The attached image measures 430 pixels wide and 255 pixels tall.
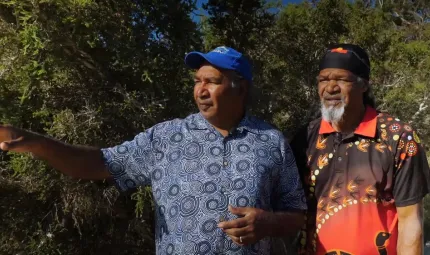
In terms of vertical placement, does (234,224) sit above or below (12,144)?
below

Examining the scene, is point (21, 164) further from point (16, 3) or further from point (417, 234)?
point (417, 234)

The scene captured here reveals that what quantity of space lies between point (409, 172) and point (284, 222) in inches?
21.4

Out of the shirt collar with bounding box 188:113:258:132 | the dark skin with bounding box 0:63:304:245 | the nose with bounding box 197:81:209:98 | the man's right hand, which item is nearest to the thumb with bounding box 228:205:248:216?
the dark skin with bounding box 0:63:304:245

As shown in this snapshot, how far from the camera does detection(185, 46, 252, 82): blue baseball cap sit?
206cm

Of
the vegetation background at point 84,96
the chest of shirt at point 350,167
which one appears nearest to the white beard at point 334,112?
the chest of shirt at point 350,167

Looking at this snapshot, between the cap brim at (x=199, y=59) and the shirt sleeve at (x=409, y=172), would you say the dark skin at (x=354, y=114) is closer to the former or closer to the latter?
the shirt sleeve at (x=409, y=172)

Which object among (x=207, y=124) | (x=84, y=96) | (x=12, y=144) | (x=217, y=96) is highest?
(x=84, y=96)

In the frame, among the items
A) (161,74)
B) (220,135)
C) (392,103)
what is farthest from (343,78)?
(392,103)

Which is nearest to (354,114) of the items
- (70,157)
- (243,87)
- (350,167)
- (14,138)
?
(350,167)

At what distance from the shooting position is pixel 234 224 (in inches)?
74.8

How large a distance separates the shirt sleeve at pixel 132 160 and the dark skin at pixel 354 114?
2.61 feet

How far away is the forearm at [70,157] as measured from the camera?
1959 millimetres

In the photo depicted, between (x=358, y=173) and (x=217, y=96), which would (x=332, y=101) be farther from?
(x=217, y=96)

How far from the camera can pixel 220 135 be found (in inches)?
81.8
